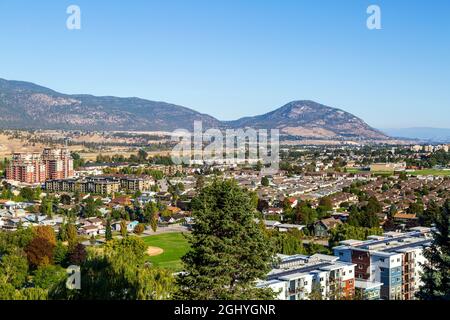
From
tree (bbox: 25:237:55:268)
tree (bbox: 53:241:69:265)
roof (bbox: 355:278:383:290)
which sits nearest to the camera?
roof (bbox: 355:278:383:290)

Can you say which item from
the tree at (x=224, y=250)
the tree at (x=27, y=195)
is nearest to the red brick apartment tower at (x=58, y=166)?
the tree at (x=27, y=195)

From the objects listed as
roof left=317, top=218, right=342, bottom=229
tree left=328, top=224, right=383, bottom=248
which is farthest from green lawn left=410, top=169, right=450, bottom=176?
tree left=328, top=224, right=383, bottom=248

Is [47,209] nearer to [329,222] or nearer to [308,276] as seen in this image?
[329,222]

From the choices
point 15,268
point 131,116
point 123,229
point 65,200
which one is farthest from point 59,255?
point 131,116

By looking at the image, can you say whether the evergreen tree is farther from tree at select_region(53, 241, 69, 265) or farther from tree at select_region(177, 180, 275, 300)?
tree at select_region(177, 180, 275, 300)
